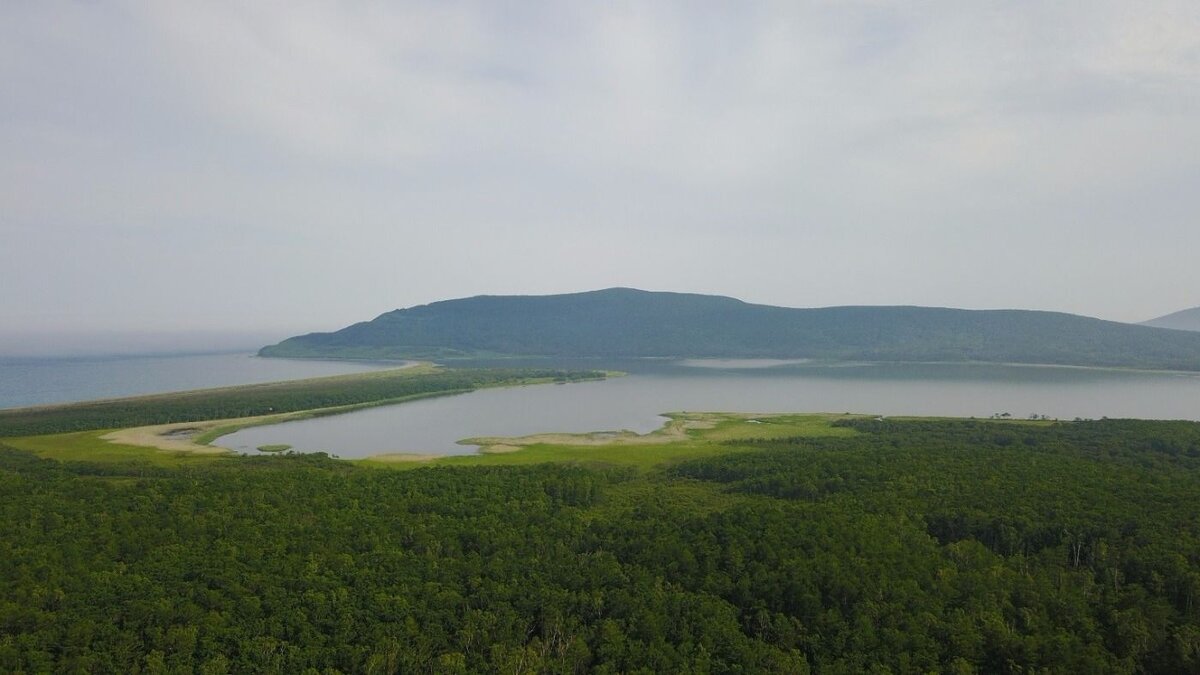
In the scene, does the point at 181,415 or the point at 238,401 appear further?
the point at 238,401

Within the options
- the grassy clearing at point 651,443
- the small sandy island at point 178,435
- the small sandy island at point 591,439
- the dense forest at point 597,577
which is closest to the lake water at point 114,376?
the small sandy island at point 178,435

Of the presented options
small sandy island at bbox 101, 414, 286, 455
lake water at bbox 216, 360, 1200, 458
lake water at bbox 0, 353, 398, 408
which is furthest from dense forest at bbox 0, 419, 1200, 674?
lake water at bbox 0, 353, 398, 408

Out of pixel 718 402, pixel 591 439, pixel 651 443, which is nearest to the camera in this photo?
pixel 651 443

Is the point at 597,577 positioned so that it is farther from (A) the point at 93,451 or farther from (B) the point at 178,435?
(B) the point at 178,435

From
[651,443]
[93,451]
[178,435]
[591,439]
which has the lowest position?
[651,443]

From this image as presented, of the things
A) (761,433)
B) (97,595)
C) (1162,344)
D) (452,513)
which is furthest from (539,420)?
(1162,344)

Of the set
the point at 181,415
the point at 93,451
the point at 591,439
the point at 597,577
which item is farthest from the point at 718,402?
the point at 597,577
